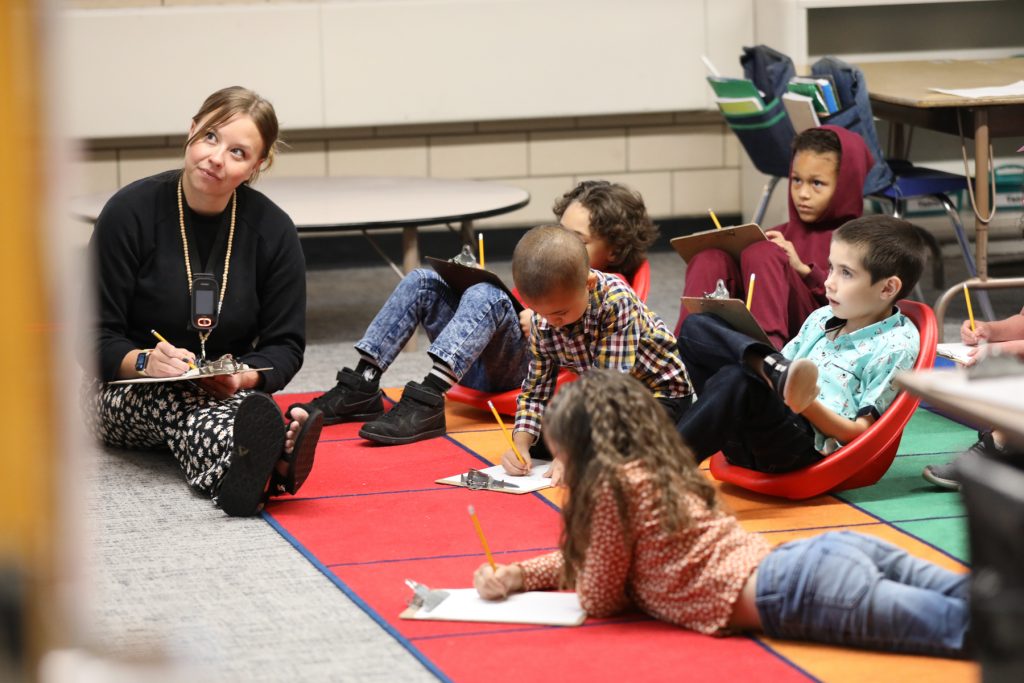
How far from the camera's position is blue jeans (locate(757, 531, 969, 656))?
196 cm

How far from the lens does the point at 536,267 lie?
2754mm

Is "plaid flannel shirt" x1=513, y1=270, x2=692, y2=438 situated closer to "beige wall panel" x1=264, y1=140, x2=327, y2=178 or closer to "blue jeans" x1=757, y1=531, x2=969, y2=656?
"blue jeans" x1=757, y1=531, x2=969, y2=656

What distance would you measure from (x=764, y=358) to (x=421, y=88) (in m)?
3.90

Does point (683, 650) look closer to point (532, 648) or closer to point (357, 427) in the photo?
point (532, 648)

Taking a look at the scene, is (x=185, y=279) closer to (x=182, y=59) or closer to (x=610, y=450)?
(x=610, y=450)

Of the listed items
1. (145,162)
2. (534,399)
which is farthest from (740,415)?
(145,162)

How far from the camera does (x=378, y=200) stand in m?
4.97

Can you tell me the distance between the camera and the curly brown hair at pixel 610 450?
6.77ft

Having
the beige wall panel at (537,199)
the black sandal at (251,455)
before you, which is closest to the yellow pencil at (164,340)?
the black sandal at (251,455)

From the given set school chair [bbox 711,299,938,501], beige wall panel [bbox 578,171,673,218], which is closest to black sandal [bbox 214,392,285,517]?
school chair [bbox 711,299,938,501]

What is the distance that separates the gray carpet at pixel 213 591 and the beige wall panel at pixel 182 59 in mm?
3012

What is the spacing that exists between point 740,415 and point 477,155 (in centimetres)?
398

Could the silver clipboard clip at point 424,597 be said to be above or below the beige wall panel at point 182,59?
below

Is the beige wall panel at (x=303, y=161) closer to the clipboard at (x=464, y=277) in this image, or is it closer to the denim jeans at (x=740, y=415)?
the clipboard at (x=464, y=277)
